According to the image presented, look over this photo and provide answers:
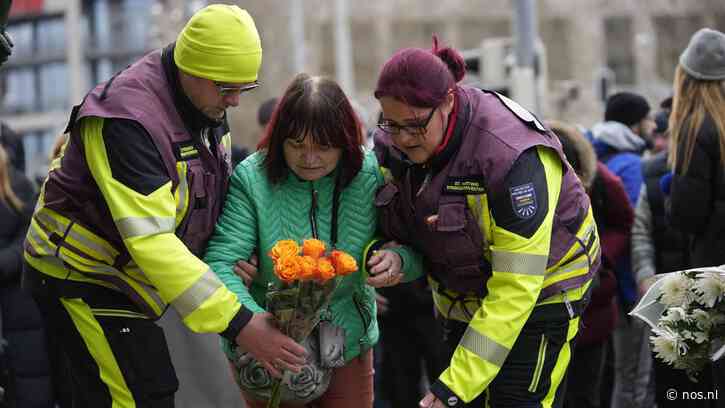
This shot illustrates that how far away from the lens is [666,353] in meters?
4.67

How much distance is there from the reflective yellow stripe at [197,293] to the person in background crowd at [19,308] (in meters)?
3.15

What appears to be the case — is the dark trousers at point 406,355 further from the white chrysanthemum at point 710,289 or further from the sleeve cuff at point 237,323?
the sleeve cuff at point 237,323

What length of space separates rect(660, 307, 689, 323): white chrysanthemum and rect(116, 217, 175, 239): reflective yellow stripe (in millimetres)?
1968

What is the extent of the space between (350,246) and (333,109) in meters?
0.53

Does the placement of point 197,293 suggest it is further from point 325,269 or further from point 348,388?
point 348,388

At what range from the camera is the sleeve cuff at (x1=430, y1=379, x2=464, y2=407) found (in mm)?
4098

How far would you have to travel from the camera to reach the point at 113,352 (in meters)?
4.39

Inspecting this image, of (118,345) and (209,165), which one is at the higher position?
(209,165)

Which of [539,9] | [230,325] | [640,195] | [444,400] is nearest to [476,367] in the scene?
[444,400]

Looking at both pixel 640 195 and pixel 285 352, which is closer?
pixel 285 352

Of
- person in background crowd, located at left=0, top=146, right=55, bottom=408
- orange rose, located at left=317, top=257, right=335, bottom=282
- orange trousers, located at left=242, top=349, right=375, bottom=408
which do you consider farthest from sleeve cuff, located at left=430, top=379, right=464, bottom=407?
person in background crowd, located at left=0, top=146, right=55, bottom=408

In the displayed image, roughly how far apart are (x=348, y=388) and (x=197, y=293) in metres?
0.88

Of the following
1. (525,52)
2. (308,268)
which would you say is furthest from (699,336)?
(525,52)

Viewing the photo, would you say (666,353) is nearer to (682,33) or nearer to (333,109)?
(333,109)
